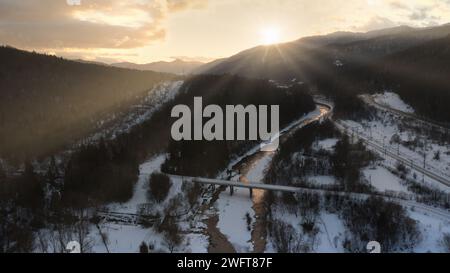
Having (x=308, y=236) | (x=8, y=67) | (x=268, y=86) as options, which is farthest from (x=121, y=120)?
(x=308, y=236)

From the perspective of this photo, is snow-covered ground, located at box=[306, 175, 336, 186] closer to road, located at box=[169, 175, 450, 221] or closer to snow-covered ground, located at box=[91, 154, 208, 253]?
road, located at box=[169, 175, 450, 221]

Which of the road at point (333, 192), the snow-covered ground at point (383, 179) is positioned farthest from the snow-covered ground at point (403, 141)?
the road at point (333, 192)

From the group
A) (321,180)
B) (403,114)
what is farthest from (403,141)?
(403,114)

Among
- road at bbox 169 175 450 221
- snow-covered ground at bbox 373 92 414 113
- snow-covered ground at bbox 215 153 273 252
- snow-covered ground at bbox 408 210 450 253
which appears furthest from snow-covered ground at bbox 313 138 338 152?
snow-covered ground at bbox 373 92 414 113

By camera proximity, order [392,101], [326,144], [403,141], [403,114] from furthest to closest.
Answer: [392,101] < [403,114] < [403,141] < [326,144]

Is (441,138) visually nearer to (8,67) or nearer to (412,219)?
(412,219)

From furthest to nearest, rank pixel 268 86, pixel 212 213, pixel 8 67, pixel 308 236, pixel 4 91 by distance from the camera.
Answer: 1. pixel 8 67
2. pixel 4 91
3. pixel 268 86
4. pixel 212 213
5. pixel 308 236

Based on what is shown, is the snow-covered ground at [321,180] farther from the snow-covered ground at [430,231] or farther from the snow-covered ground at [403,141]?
the snow-covered ground at [430,231]

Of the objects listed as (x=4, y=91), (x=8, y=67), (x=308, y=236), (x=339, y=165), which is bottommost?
(x=308, y=236)

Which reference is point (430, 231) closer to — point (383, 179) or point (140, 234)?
point (383, 179)
